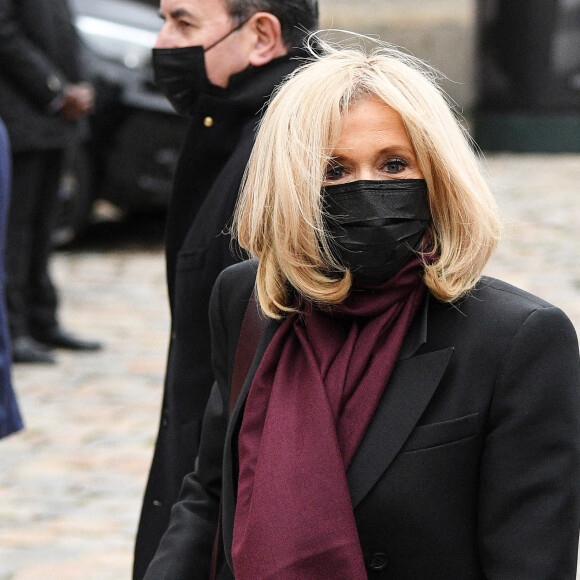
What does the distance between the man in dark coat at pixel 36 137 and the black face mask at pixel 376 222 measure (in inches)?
196

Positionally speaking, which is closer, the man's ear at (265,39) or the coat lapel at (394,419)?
the coat lapel at (394,419)

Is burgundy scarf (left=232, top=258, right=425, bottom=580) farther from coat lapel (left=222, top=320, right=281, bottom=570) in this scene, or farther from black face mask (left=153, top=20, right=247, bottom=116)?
black face mask (left=153, top=20, right=247, bottom=116)

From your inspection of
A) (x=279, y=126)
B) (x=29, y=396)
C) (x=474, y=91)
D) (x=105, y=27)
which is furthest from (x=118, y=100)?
(x=474, y=91)

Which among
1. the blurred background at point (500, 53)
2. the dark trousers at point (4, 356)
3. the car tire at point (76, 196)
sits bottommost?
the blurred background at point (500, 53)

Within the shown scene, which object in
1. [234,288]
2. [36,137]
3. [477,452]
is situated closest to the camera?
[477,452]

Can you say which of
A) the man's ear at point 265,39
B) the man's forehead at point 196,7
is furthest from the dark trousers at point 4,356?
the man's ear at point 265,39

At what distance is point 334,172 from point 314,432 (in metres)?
0.44

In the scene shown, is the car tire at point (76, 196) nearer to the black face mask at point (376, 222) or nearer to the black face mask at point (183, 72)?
the black face mask at point (183, 72)

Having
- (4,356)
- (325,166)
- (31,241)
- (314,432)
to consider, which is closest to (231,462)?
(314,432)

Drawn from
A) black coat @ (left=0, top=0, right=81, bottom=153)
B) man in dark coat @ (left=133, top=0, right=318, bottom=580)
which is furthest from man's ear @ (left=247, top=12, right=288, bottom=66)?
black coat @ (left=0, top=0, right=81, bottom=153)

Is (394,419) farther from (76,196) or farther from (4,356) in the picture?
(76,196)

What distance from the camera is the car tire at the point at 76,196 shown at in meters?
8.39

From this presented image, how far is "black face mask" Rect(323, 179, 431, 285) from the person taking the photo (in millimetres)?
1941

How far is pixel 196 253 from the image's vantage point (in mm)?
2734
